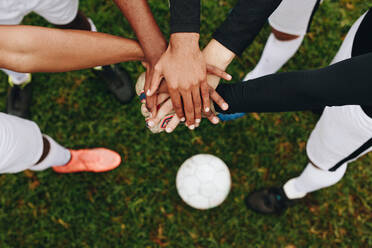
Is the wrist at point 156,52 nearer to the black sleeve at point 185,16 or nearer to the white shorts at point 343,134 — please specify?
the black sleeve at point 185,16

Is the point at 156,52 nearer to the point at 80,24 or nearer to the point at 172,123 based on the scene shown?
the point at 172,123

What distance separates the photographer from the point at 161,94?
1.79 meters

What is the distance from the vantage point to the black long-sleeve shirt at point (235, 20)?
151cm

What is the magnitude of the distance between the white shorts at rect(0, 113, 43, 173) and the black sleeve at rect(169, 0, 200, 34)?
1.22 metres

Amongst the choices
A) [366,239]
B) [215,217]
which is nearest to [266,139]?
[215,217]

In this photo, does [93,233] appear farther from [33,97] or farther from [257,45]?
[257,45]

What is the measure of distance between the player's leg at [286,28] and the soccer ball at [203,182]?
3.51 ft

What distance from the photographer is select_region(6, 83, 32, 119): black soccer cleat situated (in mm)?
2955

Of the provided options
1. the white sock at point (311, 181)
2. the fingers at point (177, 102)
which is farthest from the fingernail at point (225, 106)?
the white sock at point (311, 181)

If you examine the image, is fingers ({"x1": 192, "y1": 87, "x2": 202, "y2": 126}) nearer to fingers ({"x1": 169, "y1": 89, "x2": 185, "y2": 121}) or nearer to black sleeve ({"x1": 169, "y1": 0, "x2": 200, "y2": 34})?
fingers ({"x1": 169, "y1": 89, "x2": 185, "y2": 121})

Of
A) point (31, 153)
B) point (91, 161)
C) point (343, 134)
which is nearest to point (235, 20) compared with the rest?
point (343, 134)

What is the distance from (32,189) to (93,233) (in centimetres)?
80

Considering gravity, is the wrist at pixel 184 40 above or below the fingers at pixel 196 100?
above

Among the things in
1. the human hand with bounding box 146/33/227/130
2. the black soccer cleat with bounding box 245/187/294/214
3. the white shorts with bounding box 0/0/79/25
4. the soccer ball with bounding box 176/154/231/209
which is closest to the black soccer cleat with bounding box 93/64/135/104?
the white shorts with bounding box 0/0/79/25
